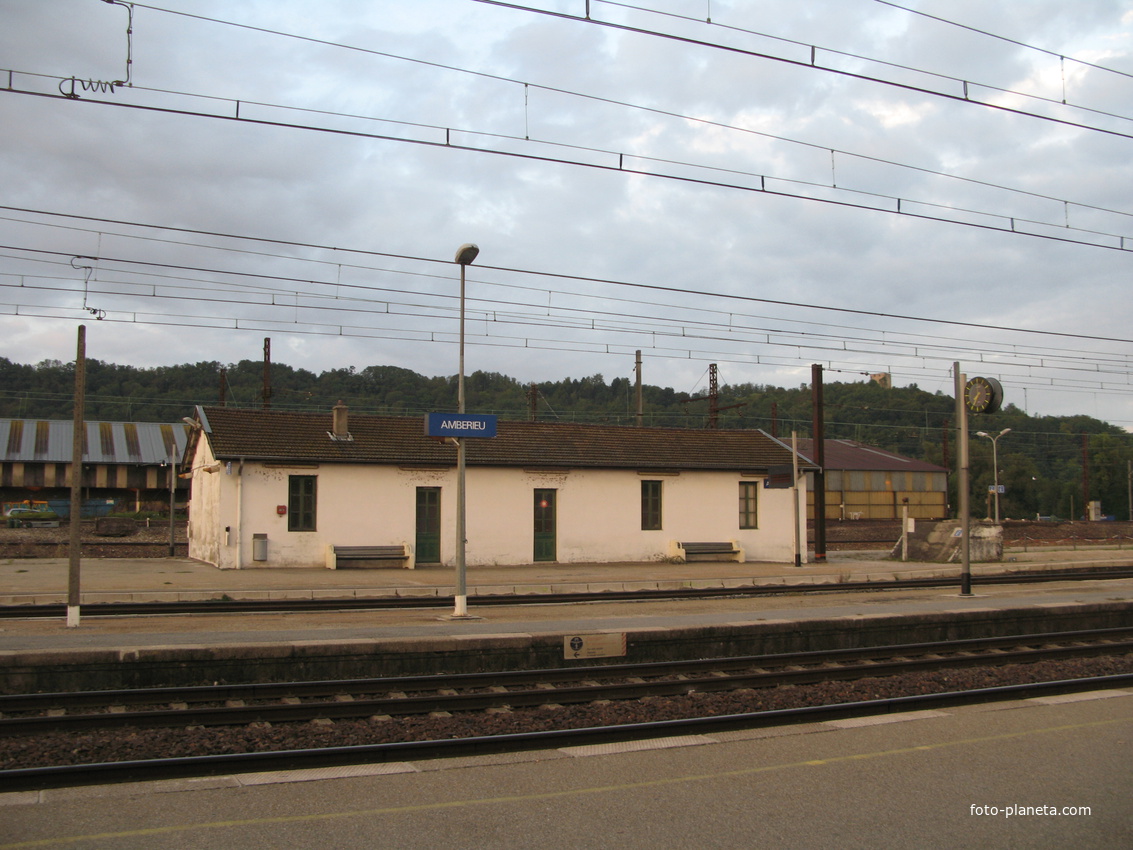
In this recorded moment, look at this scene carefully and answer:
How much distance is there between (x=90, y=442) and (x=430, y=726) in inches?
2088

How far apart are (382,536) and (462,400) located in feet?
34.9

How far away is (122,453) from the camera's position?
5381cm

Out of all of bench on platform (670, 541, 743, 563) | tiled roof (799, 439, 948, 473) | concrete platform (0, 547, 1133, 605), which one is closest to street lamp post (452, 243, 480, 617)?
concrete platform (0, 547, 1133, 605)

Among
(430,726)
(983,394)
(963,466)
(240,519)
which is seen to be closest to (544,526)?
(240,519)

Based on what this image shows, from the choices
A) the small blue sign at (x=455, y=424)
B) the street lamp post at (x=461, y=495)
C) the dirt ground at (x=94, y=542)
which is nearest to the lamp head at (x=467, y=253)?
the street lamp post at (x=461, y=495)

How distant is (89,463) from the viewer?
51.7 meters

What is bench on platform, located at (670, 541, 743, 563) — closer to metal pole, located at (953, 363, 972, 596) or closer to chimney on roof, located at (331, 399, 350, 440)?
metal pole, located at (953, 363, 972, 596)

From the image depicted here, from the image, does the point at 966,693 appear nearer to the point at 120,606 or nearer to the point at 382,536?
the point at 120,606

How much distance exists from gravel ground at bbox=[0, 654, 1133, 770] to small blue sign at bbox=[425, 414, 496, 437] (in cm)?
729

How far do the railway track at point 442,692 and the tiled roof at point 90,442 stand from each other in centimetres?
4704

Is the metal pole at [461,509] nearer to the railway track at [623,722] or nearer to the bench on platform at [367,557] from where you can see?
the railway track at [623,722]

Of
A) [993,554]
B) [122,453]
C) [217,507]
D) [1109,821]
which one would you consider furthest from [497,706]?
[122,453]

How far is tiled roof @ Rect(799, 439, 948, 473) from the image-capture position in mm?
69875

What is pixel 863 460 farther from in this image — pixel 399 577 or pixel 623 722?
pixel 623 722
